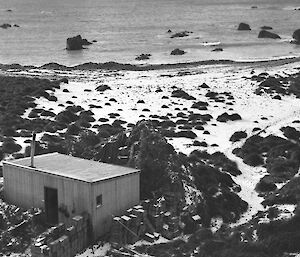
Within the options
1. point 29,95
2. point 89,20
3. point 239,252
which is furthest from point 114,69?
point 89,20

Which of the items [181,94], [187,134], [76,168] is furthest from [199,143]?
[181,94]

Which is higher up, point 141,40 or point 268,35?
point 268,35

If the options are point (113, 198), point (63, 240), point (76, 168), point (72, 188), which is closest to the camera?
point (63, 240)

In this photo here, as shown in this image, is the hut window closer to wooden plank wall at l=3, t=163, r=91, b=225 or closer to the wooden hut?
the wooden hut

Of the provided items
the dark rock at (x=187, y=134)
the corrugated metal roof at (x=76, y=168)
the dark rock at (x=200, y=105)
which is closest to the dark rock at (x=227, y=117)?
the dark rock at (x=200, y=105)

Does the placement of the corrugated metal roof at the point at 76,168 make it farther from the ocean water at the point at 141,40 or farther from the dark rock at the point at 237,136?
the ocean water at the point at 141,40

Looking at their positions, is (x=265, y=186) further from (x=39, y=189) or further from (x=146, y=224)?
(x=39, y=189)

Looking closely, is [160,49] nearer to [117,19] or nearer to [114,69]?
[114,69]

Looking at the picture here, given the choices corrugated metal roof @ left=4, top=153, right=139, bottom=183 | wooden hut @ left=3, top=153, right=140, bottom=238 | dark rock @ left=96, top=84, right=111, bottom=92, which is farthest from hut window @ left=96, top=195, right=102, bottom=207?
dark rock @ left=96, top=84, right=111, bottom=92
